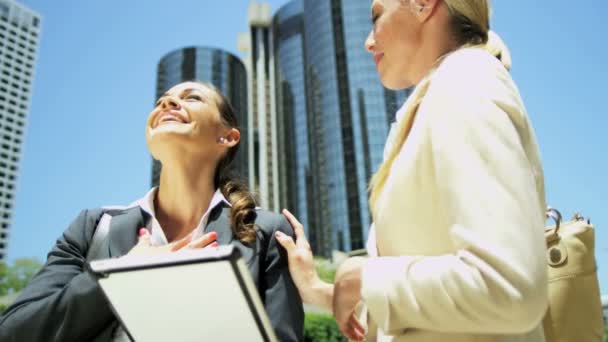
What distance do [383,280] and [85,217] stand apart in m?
1.75

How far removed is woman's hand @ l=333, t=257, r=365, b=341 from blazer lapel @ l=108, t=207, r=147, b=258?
1175 mm

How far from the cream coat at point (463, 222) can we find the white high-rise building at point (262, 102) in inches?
2786

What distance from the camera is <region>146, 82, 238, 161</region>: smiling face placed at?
2.54 m

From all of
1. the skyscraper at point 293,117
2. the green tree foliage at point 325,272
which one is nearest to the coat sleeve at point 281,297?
the green tree foliage at point 325,272

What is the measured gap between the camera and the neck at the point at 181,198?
8.44 feet

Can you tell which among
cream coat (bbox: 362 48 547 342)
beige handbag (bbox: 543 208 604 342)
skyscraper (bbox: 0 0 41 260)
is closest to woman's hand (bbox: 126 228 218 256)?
cream coat (bbox: 362 48 547 342)

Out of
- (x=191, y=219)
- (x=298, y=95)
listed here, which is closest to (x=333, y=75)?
(x=298, y=95)

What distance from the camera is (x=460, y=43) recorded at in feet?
4.97

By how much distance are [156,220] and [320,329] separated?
11098 millimetres

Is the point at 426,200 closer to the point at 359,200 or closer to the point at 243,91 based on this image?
the point at 359,200

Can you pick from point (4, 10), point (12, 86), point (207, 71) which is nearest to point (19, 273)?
point (207, 71)

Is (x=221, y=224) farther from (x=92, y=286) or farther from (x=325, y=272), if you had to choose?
(x=325, y=272)

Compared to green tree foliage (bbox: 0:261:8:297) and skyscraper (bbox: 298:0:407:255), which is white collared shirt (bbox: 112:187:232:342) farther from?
skyscraper (bbox: 298:0:407:255)

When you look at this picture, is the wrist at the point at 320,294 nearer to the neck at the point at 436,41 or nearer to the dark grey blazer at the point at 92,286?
the dark grey blazer at the point at 92,286
